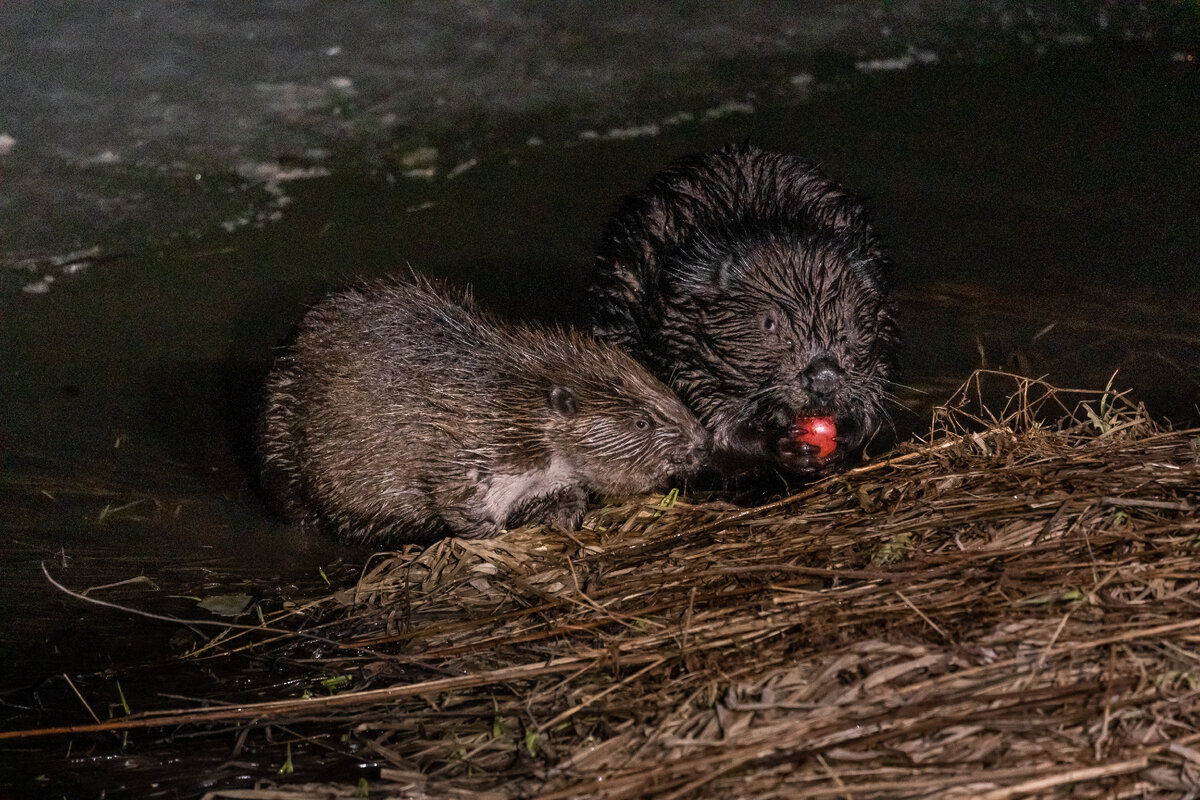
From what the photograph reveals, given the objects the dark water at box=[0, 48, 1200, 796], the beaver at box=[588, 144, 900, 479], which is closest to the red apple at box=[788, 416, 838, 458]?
the beaver at box=[588, 144, 900, 479]

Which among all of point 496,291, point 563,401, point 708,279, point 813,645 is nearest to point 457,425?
point 563,401

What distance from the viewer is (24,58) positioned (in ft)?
26.6

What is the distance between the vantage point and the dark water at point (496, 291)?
14.7 feet

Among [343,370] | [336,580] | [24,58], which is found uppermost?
[24,58]

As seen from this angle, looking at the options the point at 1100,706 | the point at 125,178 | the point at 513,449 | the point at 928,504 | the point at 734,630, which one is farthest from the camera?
the point at 125,178

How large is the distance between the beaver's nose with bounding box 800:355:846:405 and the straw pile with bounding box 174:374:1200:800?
297mm

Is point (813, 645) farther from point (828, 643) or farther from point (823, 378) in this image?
point (823, 378)

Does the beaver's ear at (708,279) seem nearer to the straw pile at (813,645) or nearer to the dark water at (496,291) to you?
the straw pile at (813,645)

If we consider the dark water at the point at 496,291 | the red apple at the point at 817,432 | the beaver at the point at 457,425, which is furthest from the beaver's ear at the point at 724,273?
the dark water at the point at 496,291

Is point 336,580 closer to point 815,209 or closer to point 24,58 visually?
point 815,209

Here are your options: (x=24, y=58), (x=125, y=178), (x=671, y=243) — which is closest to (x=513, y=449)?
(x=671, y=243)

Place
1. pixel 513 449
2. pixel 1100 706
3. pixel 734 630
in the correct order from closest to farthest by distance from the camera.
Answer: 1. pixel 1100 706
2. pixel 734 630
3. pixel 513 449

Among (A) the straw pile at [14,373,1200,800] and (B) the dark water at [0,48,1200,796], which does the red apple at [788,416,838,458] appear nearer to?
(A) the straw pile at [14,373,1200,800]

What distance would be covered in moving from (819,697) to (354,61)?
6.37 meters
